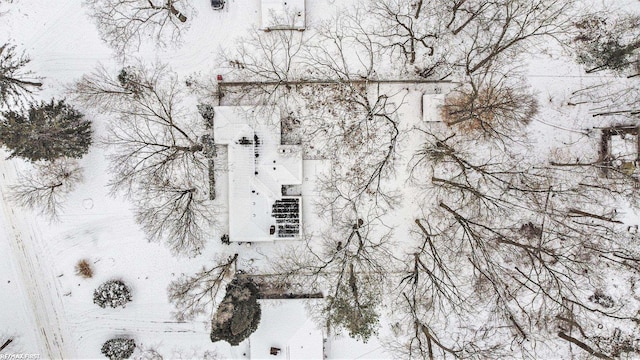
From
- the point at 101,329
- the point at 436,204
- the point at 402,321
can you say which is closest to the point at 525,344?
the point at 402,321

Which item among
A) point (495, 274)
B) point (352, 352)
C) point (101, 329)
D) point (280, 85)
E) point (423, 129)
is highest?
point (280, 85)

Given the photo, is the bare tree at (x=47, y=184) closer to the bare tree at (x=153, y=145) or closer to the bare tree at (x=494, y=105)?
the bare tree at (x=153, y=145)

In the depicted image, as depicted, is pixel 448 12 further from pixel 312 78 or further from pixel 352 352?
pixel 352 352

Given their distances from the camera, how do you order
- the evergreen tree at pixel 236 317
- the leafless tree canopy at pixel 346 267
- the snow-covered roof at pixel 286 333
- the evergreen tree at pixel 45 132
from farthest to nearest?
the snow-covered roof at pixel 286 333
the leafless tree canopy at pixel 346 267
the evergreen tree at pixel 45 132
the evergreen tree at pixel 236 317

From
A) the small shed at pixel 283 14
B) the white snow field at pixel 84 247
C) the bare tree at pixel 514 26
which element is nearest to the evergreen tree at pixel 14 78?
the white snow field at pixel 84 247

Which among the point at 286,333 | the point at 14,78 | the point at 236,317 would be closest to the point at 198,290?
the point at 236,317

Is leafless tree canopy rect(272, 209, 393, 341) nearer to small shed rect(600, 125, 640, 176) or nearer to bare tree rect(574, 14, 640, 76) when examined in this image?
small shed rect(600, 125, 640, 176)
